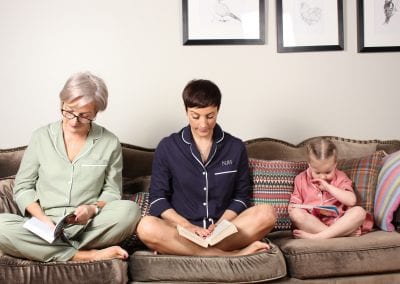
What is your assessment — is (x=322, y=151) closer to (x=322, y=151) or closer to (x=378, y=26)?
(x=322, y=151)

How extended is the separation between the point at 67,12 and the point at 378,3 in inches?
79.6

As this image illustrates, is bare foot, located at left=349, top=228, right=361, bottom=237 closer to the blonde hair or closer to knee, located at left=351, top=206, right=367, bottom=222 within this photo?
knee, located at left=351, top=206, right=367, bottom=222

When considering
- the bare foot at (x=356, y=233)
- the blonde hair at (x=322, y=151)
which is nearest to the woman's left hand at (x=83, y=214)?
the blonde hair at (x=322, y=151)

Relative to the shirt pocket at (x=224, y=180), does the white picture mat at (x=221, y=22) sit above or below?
above

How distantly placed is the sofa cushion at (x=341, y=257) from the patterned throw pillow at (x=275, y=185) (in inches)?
13.0

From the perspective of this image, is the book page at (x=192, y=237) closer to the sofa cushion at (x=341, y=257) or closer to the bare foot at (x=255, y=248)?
the bare foot at (x=255, y=248)

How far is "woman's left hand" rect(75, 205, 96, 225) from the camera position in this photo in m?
2.13

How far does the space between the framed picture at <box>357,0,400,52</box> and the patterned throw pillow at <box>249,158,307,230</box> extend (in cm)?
115

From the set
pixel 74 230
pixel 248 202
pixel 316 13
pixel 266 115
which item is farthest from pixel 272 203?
pixel 316 13

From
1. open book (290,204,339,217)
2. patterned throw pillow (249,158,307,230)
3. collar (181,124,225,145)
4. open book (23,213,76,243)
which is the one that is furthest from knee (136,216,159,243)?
open book (290,204,339,217)

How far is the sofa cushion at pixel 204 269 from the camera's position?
2049mm

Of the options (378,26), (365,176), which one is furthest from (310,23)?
(365,176)

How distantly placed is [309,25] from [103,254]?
6.61 feet

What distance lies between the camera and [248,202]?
2.53 metres
